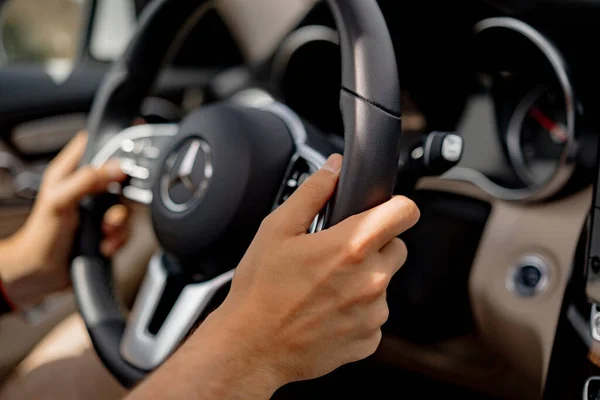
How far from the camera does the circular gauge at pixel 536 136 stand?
108 cm

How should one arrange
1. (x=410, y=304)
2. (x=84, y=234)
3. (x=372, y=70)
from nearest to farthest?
(x=372, y=70), (x=84, y=234), (x=410, y=304)

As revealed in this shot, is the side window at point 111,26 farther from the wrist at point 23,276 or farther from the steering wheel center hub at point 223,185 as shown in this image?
the steering wheel center hub at point 223,185

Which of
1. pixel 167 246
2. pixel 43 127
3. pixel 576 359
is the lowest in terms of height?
pixel 43 127

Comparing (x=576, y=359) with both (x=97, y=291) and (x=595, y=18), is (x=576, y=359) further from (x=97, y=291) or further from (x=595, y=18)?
Answer: (x=97, y=291)

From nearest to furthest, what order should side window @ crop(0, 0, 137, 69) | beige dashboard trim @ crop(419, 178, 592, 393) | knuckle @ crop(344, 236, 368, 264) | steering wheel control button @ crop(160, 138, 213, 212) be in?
knuckle @ crop(344, 236, 368, 264)
steering wheel control button @ crop(160, 138, 213, 212)
beige dashboard trim @ crop(419, 178, 592, 393)
side window @ crop(0, 0, 137, 69)

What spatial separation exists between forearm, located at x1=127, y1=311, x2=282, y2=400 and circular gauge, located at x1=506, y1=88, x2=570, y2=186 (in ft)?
2.12

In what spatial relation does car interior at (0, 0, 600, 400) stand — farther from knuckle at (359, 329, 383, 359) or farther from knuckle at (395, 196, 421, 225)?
knuckle at (359, 329, 383, 359)

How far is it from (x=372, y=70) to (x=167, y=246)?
1.39 feet

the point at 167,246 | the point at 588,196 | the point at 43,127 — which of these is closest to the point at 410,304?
the point at 588,196

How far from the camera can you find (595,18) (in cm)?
94

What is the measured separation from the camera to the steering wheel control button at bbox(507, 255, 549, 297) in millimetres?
1007

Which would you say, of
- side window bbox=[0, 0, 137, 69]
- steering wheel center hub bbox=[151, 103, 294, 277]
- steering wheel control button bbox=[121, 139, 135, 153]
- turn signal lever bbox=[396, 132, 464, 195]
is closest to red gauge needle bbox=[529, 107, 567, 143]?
turn signal lever bbox=[396, 132, 464, 195]

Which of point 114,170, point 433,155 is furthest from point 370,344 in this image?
point 114,170

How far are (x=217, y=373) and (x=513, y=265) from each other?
60cm
